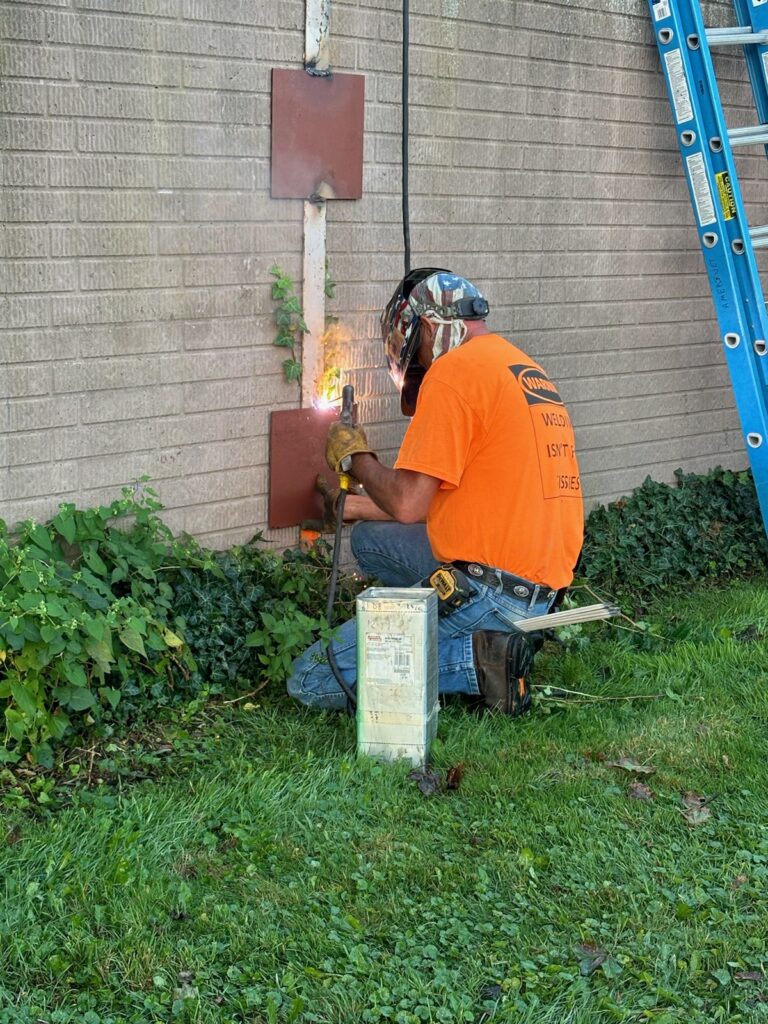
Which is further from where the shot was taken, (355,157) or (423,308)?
(355,157)

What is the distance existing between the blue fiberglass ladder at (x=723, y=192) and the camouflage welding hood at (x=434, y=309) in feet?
7.42

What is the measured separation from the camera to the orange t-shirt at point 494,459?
472 cm

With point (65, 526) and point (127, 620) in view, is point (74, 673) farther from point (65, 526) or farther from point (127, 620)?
point (65, 526)

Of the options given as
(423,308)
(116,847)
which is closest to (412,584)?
(423,308)

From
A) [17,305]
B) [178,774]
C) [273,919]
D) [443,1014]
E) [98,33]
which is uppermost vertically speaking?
[98,33]

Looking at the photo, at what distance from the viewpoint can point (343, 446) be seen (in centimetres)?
506

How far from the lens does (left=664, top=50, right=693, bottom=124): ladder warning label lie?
6590 millimetres

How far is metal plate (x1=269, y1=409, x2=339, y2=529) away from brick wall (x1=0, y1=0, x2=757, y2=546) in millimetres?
74

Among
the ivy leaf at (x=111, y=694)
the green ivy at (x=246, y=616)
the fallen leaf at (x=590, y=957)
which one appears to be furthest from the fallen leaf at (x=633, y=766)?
the ivy leaf at (x=111, y=694)

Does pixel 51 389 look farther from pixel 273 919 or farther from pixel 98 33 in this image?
pixel 273 919

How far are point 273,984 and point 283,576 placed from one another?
233 cm

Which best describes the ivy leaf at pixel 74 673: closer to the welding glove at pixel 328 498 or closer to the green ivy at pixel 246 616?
the green ivy at pixel 246 616

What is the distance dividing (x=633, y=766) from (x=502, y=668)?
0.61m

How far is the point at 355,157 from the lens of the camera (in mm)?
5488
